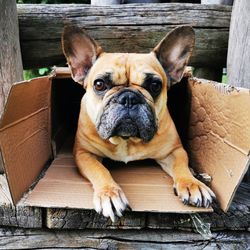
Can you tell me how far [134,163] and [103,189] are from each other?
0.52 m

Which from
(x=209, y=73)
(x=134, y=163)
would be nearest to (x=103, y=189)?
(x=134, y=163)

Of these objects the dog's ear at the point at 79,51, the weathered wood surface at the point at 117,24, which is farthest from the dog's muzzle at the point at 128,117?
the weathered wood surface at the point at 117,24

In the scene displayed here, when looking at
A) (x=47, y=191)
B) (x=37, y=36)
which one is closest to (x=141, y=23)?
(x=37, y=36)

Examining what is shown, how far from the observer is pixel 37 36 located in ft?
7.25

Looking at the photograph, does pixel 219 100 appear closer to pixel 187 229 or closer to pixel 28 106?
pixel 187 229

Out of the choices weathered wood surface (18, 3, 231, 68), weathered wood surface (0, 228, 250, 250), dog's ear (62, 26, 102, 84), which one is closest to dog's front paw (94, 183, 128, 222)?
weathered wood surface (0, 228, 250, 250)

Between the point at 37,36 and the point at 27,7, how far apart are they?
160 mm

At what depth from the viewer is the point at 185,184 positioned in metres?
1.52

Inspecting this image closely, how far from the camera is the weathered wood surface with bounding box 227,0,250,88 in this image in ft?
6.63

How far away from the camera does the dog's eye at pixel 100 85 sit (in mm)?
1712

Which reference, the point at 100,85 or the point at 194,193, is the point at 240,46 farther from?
the point at 194,193

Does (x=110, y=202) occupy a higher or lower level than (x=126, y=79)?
lower

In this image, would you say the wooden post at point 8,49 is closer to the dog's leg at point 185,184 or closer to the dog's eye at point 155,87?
the dog's eye at point 155,87

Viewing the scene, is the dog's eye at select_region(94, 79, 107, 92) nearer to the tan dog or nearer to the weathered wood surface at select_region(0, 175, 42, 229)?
the tan dog
